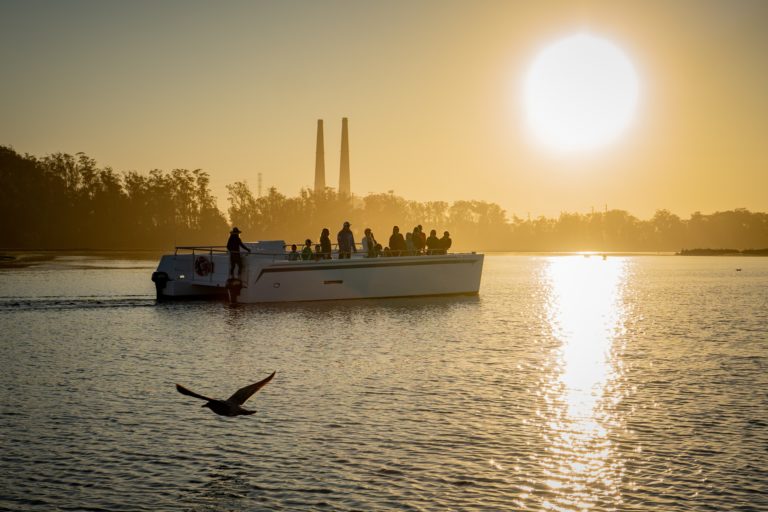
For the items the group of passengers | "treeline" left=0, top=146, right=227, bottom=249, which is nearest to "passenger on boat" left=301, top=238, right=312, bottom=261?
the group of passengers

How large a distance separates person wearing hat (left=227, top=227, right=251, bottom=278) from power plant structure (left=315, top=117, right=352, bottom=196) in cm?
14073

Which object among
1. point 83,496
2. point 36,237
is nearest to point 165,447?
point 83,496

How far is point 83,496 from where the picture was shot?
31.0 feet

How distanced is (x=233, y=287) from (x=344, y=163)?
150 m

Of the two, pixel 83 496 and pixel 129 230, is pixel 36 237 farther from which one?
pixel 83 496

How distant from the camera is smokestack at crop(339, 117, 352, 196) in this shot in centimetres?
17438

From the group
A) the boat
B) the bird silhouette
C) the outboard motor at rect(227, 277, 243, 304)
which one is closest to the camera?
the bird silhouette

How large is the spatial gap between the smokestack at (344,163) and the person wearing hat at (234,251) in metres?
140

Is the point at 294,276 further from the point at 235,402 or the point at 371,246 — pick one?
the point at 235,402

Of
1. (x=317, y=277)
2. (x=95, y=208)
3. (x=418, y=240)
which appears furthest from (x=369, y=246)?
(x=95, y=208)

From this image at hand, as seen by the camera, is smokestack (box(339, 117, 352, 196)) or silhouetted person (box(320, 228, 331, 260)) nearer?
silhouetted person (box(320, 228, 331, 260))

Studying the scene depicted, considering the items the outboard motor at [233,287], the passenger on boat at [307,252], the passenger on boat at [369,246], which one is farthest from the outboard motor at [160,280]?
the passenger on boat at [369,246]

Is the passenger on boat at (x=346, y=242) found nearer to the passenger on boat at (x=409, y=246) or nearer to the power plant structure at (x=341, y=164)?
the passenger on boat at (x=409, y=246)

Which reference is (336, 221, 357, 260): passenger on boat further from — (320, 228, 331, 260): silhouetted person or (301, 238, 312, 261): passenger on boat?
(301, 238, 312, 261): passenger on boat
